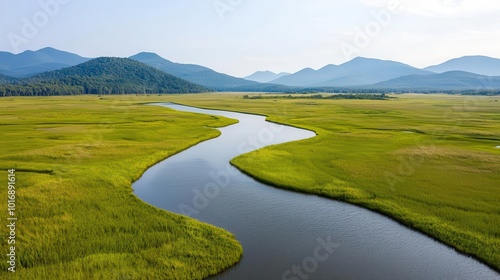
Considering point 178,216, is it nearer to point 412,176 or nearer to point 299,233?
point 299,233

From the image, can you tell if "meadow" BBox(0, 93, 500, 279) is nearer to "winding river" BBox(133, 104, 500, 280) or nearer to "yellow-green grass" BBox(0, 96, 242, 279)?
"yellow-green grass" BBox(0, 96, 242, 279)

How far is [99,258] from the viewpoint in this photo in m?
17.1

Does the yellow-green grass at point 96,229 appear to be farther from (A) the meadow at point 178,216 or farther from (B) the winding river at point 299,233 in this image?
(B) the winding river at point 299,233

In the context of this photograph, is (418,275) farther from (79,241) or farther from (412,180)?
(79,241)

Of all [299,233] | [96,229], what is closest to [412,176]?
[299,233]

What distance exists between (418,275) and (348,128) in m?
53.8

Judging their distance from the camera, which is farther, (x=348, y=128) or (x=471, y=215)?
(x=348, y=128)

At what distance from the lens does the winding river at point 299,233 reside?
1706 centimetres

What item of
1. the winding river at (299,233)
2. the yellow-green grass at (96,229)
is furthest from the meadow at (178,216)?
the winding river at (299,233)

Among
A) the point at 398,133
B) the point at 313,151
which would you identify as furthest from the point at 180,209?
the point at 398,133

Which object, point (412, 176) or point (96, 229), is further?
point (412, 176)

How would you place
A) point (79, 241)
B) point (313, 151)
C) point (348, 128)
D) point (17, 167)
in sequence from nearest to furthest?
point (79, 241)
point (17, 167)
point (313, 151)
point (348, 128)

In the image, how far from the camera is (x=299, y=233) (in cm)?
2094

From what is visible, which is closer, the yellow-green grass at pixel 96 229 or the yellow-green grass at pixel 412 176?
the yellow-green grass at pixel 96 229
